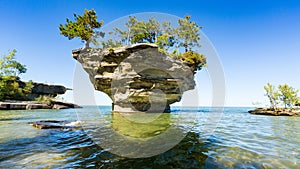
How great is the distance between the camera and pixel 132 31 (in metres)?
26.3

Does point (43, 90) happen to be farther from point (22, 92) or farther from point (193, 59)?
point (193, 59)

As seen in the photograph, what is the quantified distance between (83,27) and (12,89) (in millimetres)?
33600

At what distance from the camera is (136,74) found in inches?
826

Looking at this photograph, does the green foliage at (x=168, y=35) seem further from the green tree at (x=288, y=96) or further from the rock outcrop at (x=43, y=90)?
the rock outcrop at (x=43, y=90)

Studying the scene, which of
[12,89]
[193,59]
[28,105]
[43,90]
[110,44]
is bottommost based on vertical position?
[28,105]

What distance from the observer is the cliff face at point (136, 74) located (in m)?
20.0

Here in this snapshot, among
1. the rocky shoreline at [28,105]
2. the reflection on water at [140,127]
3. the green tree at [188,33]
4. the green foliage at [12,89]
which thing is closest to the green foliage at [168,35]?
the green tree at [188,33]

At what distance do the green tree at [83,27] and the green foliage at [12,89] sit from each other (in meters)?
26.2

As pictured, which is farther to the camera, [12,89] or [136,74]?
[12,89]

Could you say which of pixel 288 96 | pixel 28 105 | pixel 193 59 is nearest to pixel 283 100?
pixel 288 96

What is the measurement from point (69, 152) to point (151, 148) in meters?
2.48

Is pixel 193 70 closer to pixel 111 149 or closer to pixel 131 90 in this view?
pixel 131 90

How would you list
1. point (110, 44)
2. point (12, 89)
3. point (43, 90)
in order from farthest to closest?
point (43, 90) < point (12, 89) < point (110, 44)

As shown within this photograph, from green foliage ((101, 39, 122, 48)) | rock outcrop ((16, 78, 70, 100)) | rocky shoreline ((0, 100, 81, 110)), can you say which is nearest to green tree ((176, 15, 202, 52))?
green foliage ((101, 39, 122, 48))
